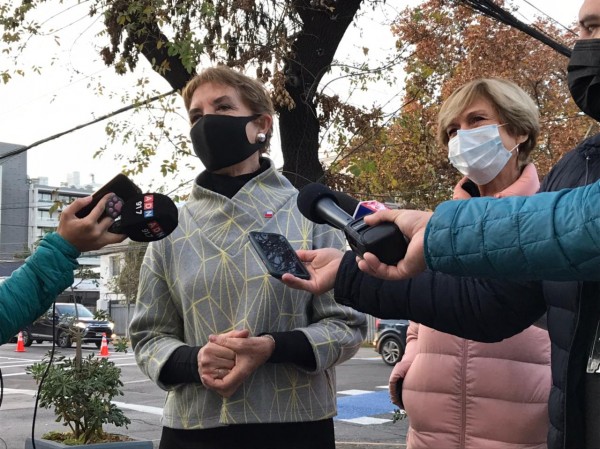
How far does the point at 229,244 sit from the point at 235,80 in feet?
1.91

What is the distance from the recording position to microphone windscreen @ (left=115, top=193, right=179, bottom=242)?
2025mm

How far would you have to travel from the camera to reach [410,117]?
798cm

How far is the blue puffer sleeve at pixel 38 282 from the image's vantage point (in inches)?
76.9

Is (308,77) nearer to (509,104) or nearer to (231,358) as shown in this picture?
(509,104)

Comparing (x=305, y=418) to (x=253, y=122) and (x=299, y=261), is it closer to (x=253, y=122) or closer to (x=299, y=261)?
(x=299, y=261)

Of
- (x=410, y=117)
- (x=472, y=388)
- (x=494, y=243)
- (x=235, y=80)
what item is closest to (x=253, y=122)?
(x=235, y=80)

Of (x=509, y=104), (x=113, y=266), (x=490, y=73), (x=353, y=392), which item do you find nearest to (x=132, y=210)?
(x=509, y=104)

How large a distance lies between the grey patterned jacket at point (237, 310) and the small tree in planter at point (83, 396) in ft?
17.4

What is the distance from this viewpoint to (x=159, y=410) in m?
13.1

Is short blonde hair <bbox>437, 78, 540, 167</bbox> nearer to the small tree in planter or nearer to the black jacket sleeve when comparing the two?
the black jacket sleeve

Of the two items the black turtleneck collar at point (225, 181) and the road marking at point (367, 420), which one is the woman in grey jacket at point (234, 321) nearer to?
the black turtleneck collar at point (225, 181)

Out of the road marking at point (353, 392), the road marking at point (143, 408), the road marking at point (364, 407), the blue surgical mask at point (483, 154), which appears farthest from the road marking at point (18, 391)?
the blue surgical mask at point (483, 154)

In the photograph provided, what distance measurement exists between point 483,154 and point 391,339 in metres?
16.6

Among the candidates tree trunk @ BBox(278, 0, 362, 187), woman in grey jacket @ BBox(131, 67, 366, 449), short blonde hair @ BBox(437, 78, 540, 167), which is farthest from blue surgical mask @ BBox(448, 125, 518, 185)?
Answer: tree trunk @ BBox(278, 0, 362, 187)
